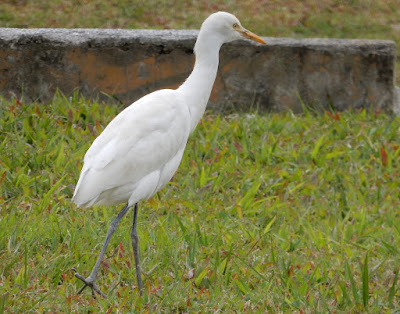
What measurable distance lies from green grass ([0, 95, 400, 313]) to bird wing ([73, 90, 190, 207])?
481mm

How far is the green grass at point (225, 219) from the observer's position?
132 inches

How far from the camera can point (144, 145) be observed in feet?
11.0

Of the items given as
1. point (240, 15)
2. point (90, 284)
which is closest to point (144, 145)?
point (90, 284)

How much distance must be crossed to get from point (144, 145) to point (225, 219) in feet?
3.59

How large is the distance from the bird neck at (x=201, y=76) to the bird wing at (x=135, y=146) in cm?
7

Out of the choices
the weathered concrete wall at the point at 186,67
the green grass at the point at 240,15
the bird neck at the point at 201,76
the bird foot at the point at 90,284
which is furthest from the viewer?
the green grass at the point at 240,15

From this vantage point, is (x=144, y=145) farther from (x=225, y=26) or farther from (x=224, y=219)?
(x=224, y=219)

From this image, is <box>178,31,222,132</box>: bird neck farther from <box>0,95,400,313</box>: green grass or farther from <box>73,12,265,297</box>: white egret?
<box>0,95,400,313</box>: green grass

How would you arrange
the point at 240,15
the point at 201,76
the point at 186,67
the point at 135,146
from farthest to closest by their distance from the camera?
the point at 240,15 → the point at 186,67 → the point at 201,76 → the point at 135,146

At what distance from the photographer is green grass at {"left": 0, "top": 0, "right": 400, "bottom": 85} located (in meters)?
7.26

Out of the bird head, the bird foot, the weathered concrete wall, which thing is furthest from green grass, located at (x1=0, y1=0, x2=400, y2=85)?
the bird foot

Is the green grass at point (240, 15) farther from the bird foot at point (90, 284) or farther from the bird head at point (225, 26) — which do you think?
the bird foot at point (90, 284)

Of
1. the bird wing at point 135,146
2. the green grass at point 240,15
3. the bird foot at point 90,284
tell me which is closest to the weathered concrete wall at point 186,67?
the green grass at point 240,15

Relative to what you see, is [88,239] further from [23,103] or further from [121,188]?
[23,103]
